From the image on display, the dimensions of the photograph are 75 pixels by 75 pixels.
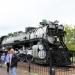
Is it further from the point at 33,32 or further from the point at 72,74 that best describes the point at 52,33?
the point at 72,74

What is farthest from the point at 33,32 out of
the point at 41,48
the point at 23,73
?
the point at 23,73

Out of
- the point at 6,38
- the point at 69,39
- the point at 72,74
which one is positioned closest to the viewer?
the point at 72,74

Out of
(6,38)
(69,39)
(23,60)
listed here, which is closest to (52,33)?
(23,60)

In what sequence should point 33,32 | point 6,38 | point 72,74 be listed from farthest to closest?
1. point 6,38
2. point 33,32
3. point 72,74

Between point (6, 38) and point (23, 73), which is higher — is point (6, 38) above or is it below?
above

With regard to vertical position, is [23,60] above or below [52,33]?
below

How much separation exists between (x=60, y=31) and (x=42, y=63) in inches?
134

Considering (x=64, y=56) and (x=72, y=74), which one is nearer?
(x=72, y=74)

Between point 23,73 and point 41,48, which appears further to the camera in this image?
point 41,48

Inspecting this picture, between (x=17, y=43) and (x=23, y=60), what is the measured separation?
2.96 meters

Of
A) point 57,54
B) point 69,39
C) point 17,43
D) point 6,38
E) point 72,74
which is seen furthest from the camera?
point 69,39

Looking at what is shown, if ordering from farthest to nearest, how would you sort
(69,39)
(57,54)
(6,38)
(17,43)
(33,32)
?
1. (69,39)
2. (6,38)
3. (17,43)
4. (33,32)
5. (57,54)

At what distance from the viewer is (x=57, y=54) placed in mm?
26531

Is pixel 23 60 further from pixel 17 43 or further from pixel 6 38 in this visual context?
pixel 6 38
